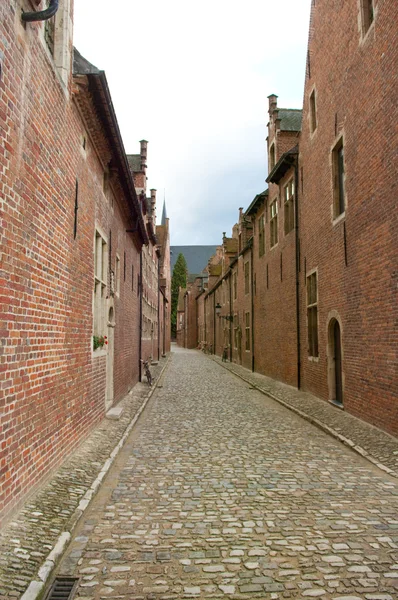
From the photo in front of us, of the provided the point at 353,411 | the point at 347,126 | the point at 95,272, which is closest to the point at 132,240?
the point at 95,272

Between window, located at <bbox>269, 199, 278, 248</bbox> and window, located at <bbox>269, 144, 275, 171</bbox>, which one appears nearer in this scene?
window, located at <bbox>269, 199, 278, 248</bbox>

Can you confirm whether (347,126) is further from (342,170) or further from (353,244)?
(353,244)

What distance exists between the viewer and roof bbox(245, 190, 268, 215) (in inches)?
768

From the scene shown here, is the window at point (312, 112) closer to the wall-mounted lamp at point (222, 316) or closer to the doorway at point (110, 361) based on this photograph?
the doorway at point (110, 361)

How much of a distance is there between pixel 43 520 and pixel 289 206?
13.6 metres

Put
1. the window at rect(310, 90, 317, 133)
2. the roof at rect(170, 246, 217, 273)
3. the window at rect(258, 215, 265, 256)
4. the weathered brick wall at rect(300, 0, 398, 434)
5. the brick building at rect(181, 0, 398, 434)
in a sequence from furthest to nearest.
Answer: the roof at rect(170, 246, 217, 273)
the window at rect(258, 215, 265, 256)
the window at rect(310, 90, 317, 133)
the brick building at rect(181, 0, 398, 434)
the weathered brick wall at rect(300, 0, 398, 434)

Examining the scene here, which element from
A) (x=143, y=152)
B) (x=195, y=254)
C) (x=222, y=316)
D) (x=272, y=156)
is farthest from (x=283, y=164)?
(x=195, y=254)

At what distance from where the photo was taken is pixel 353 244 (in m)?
9.74

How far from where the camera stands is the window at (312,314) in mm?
13070

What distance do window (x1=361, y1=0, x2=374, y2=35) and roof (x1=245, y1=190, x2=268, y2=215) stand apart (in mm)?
10226

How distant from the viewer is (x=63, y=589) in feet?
10.4

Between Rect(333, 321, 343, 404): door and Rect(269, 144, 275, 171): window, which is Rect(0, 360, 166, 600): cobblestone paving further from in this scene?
Rect(269, 144, 275, 171): window

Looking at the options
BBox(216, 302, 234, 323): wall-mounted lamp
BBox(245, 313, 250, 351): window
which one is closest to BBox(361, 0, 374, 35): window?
BBox(245, 313, 250, 351): window

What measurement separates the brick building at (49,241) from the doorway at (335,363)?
5529 millimetres
